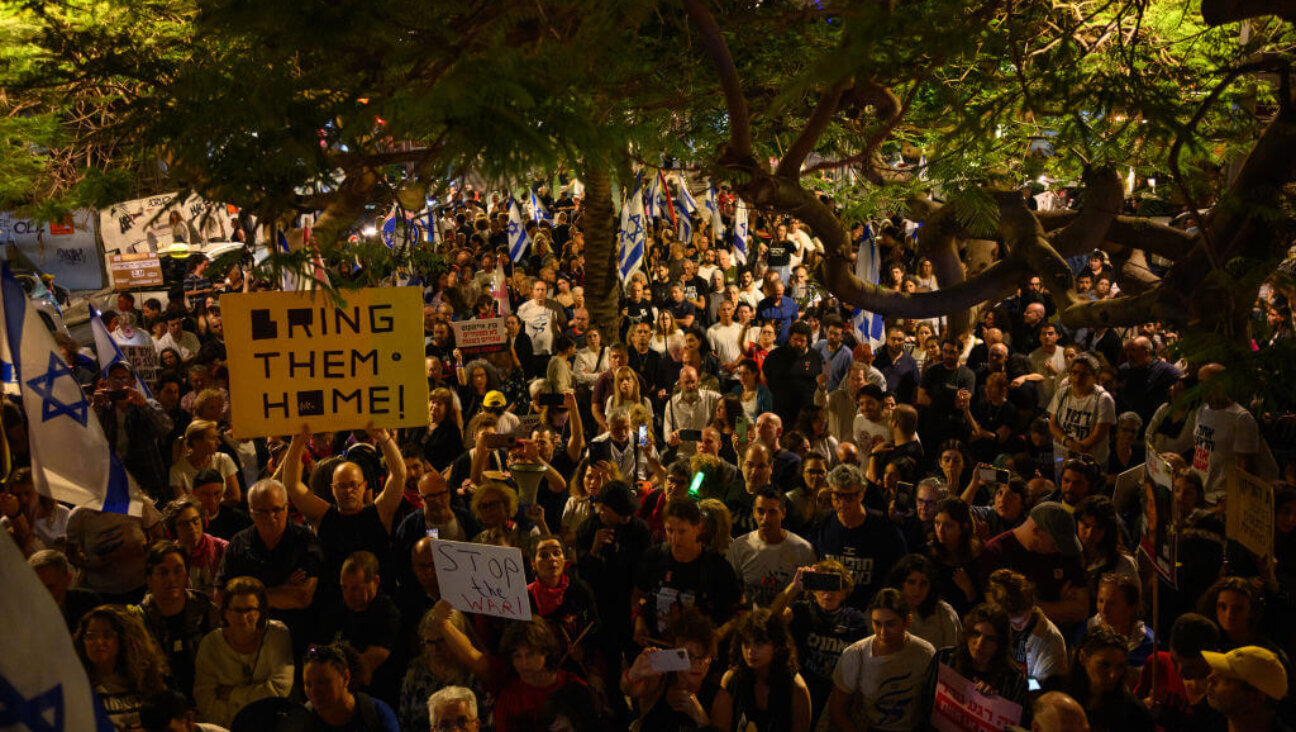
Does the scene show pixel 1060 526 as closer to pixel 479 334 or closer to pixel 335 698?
pixel 335 698

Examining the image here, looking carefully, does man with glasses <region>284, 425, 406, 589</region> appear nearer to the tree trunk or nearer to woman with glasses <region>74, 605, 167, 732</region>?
woman with glasses <region>74, 605, 167, 732</region>

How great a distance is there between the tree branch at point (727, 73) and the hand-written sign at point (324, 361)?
2.23 meters

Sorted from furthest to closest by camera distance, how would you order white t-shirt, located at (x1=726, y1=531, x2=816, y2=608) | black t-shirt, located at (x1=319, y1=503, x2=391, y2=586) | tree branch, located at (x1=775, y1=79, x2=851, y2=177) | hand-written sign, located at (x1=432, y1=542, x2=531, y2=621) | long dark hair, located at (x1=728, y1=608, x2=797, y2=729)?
black t-shirt, located at (x1=319, y1=503, x2=391, y2=586) < white t-shirt, located at (x1=726, y1=531, x2=816, y2=608) < hand-written sign, located at (x1=432, y1=542, x2=531, y2=621) < long dark hair, located at (x1=728, y1=608, x2=797, y2=729) < tree branch, located at (x1=775, y1=79, x2=851, y2=177)

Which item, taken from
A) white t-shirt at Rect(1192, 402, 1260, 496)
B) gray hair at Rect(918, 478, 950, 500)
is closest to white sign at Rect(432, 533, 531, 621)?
gray hair at Rect(918, 478, 950, 500)

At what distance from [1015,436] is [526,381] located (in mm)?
5683

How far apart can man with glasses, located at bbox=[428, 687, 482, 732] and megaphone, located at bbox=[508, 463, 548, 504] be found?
3.15m

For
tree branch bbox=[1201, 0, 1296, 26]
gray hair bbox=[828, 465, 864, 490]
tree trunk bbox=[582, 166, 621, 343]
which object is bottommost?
gray hair bbox=[828, 465, 864, 490]

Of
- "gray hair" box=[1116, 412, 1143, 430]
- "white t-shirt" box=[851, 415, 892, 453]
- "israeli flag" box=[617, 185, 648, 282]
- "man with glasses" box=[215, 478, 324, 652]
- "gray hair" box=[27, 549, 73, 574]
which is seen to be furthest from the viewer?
"israeli flag" box=[617, 185, 648, 282]

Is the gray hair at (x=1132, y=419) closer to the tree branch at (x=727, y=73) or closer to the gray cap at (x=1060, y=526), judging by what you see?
the gray cap at (x=1060, y=526)

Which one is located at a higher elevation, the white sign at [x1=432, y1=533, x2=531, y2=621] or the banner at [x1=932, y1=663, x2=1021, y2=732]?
the white sign at [x1=432, y1=533, x2=531, y2=621]

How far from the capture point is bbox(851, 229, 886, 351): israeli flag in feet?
42.1

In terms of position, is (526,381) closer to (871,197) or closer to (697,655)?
(871,197)

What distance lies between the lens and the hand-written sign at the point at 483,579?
18.5 feet

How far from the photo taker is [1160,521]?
6.63 m
